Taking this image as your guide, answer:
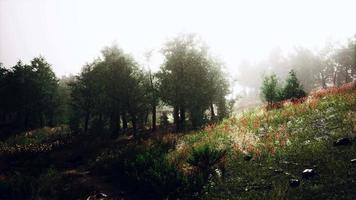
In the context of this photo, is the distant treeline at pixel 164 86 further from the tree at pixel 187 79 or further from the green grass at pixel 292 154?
the green grass at pixel 292 154

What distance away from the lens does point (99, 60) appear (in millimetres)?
34500

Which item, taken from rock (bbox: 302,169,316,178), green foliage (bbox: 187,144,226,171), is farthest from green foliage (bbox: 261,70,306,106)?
rock (bbox: 302,169,316,178)

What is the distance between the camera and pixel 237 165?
14.1m

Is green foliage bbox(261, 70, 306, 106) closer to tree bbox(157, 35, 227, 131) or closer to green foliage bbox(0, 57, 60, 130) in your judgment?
tree bbox(157, 35, 227, 131)

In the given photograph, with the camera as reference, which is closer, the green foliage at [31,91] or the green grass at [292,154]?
the green grass at [292,154]

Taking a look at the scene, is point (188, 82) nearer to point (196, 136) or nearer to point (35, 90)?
point (196, 136)

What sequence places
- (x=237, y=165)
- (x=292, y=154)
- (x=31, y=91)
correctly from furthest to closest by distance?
(x=31, y=91) < (x=237, y=165) < (x=292, y=154)

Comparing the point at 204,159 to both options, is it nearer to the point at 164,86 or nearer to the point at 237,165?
the point at 237,165

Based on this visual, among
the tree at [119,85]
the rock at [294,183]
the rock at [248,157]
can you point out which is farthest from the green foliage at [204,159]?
the tree at [119,85]

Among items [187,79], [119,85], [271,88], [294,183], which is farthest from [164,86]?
[294,183]

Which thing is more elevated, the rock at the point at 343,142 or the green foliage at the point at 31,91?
the green foliage at the point at 31,91

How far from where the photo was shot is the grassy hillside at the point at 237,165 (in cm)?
1116

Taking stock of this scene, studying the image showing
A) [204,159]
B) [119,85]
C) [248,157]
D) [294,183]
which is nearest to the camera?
[294,183]

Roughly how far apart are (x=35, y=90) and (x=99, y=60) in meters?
15.4
